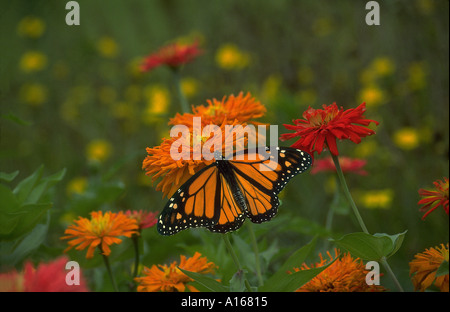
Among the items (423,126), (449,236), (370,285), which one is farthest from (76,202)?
(423,126)

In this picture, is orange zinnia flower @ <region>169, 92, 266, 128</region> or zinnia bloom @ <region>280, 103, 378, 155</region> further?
orange zinnia flower @ <region>169, 92, 266, 128</region>

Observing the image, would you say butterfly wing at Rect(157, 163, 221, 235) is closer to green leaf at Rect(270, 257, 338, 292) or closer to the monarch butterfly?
the monarch butterfly

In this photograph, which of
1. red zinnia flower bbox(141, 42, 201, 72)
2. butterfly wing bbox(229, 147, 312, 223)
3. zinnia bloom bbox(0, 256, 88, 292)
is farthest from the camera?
red zinnia flower bbox(141, 42, 201, 72)

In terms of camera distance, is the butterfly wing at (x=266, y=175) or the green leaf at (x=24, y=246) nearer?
the butterfly wing at (x=266, y=175)

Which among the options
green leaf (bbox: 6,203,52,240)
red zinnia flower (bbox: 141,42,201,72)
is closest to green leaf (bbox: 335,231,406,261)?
green leaf (bbox: 6,203,52,240)

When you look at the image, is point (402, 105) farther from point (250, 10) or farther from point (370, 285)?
point (370, 285)

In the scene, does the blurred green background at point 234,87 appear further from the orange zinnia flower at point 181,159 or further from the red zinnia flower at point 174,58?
the orange zinnia flower at point 181,159

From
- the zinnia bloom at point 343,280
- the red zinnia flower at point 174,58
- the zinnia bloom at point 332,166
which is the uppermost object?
the red zinnia flower at point 174,58

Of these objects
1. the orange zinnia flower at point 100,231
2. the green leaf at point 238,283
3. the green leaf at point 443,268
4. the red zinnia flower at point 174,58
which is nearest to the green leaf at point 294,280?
the green leaf at point 238,283
